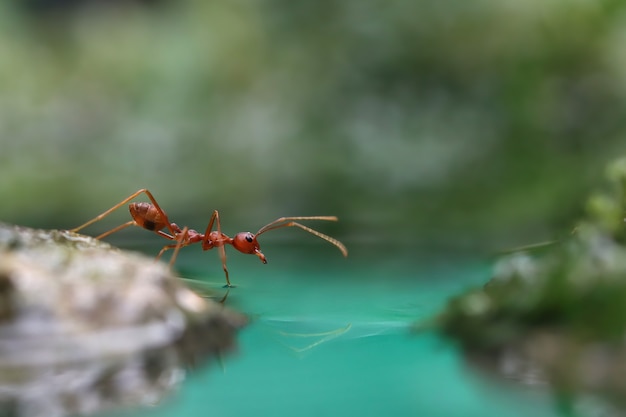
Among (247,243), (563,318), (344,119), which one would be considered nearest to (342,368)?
(563,318)

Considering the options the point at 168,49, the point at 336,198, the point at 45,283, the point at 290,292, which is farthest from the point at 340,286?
the point at 168,49

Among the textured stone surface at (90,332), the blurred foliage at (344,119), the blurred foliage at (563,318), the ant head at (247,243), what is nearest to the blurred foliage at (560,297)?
the blurred foliage at (563,318)

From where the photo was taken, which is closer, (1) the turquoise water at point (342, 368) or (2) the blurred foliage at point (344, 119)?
(1) the turquoise water at point (342, 368)

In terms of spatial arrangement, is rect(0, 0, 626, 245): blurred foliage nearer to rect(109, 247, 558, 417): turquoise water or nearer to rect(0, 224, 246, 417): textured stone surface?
rect(109, 247, 558, 417): turquoise water

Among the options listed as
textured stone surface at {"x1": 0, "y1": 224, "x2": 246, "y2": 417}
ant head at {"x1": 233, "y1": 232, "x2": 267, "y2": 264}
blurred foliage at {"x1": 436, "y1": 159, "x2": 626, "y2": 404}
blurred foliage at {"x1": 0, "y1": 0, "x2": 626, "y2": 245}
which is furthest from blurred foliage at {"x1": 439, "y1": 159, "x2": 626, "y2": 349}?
blurred foliage at {"x1": 0, "y1": 0, "x2": 626, "y2": 245}

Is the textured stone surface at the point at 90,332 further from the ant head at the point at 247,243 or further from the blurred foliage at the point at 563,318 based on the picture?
the ant head at the point at 247,243

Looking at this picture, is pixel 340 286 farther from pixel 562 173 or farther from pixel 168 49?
pixel 168 49
